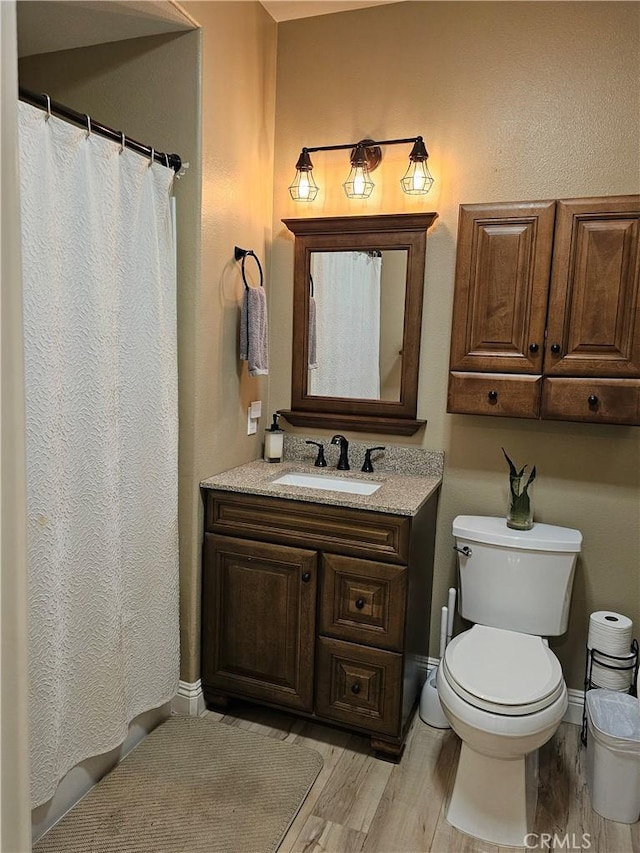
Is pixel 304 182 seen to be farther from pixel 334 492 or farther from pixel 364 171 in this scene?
pixel 334 492

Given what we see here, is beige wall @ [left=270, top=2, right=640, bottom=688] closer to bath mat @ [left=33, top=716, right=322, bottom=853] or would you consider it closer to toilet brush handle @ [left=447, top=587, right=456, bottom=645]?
toilet brush handle @ [left=447, top=587, right=456, bottom=645]

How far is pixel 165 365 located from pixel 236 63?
3.95 feet

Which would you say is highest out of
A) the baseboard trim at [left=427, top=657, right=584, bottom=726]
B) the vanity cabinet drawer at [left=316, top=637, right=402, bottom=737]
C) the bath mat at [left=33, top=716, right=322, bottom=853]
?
the vanity cabinet drawer at [left=316, top=637, right=402, bottom=737]

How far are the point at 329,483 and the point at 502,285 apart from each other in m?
1.02

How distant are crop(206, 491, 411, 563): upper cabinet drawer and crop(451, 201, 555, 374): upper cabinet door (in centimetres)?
67

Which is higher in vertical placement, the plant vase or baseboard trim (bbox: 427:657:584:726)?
the plant vase

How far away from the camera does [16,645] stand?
106cm

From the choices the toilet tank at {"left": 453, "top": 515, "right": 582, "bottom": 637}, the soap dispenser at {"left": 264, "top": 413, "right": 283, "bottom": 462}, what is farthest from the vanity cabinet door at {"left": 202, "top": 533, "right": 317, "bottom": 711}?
the toilet tank at {"left": 453, "top": 515, "right": 582, "bottom": 637}

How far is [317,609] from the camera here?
220 centimetres

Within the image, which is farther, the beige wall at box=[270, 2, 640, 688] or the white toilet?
the beige wall at box=[270, 2, 640, 688]

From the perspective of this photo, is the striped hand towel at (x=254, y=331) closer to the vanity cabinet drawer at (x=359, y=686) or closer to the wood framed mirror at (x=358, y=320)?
the wood framed mirror at (x=358, y=320)

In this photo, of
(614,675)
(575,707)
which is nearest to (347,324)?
(614,675)

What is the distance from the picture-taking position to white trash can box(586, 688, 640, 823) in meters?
1.90

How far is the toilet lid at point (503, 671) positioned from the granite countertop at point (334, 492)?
49cm
